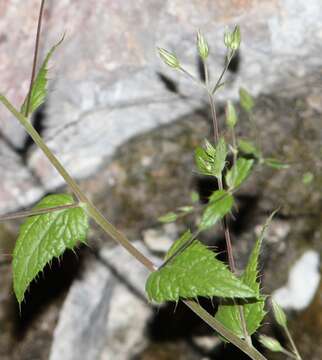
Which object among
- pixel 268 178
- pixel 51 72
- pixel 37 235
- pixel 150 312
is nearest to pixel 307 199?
pixel 268 178

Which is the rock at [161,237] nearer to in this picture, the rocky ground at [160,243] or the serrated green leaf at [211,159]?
the rocky ground at [160,243]

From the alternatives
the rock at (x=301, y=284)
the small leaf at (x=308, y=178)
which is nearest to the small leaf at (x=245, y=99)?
the small leaf at (x=308, y=178)

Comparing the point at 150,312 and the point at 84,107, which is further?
the point at 150,312

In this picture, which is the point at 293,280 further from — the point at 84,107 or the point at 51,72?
the point at 51,72

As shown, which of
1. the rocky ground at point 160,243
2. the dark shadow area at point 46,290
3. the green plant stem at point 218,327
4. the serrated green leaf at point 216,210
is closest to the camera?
the serrated green leaf at point 216,210

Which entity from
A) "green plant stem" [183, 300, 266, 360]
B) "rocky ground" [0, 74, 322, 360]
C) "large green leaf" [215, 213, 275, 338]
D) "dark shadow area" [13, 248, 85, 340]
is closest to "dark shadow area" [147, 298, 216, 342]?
"rocky ground" [0, 74, 322, 360]

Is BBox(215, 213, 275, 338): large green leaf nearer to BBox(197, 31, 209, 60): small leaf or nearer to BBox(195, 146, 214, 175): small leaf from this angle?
BBox(195, 146, 214, 175): small leaf
